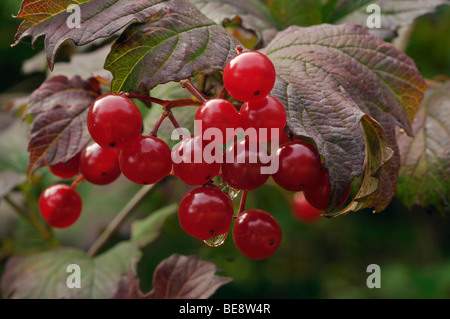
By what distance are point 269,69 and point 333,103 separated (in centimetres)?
12

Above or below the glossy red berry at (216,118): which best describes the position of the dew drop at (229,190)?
below

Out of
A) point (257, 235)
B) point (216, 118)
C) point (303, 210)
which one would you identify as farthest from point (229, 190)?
point (303, 210)

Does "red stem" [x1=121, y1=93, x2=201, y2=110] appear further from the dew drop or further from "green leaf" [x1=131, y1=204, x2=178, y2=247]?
"green leaf" [x1=131, y1=204, x2=178, y2=247]

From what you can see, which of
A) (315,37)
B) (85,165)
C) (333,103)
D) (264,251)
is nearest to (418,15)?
(315,37)

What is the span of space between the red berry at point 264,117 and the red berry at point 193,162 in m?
0.07

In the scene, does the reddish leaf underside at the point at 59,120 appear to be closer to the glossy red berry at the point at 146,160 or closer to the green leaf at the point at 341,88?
the glossy red berry at the point at 146,160

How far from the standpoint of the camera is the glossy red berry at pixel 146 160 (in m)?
0.72

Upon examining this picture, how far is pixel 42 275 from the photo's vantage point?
1.26 m

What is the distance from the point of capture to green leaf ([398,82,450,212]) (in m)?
1.07

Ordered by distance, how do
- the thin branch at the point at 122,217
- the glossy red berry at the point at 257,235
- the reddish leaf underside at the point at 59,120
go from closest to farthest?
1. the glossy red berry at the point at 257,235
2. the reddish leaf underside at the point at 59,120
3. the thin branch at the point at 122,217

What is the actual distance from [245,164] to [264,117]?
0.08 meters

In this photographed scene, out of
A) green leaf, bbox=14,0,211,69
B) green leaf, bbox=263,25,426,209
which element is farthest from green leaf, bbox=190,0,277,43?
green leaf, bbox=14,0,211,69

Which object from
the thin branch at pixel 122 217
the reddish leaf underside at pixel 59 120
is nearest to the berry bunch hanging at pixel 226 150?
the reddish leaf underside at pixel 59 120

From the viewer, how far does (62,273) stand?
48.9 inches
